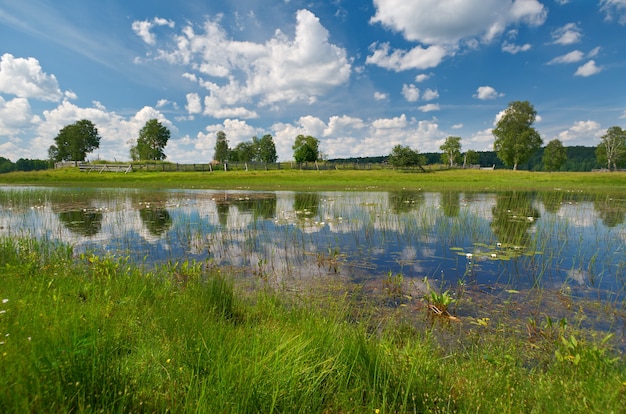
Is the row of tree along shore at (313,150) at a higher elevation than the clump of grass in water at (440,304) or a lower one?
higher

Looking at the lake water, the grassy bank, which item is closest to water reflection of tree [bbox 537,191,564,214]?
the lake water

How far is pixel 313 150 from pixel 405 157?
36.8 meters

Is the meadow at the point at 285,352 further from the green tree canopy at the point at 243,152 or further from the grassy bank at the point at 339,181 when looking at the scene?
the green tree canopy at the point at 243,152

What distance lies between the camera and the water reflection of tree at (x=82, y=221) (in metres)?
11.4

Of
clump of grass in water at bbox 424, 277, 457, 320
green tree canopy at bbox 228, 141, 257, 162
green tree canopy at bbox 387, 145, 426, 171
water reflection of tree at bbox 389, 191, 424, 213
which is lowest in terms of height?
clump of grass in water at bbox 424, 277, 457, 320

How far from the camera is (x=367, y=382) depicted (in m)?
2.65

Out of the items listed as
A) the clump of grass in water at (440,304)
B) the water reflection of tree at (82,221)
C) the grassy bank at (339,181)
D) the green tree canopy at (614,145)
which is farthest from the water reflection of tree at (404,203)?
the green tree canopy at (614,145)

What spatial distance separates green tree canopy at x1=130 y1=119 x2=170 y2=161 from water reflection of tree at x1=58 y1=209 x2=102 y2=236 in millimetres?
95279

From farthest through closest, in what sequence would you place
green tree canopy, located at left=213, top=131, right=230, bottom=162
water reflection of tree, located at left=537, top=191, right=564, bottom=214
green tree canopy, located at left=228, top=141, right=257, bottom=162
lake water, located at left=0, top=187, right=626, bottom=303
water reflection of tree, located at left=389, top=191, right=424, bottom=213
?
green tree canopy, located at left=228, top=141, right=257, bottom=162 < green tree canopy, located at left=213, top=131, right=230, bottom=162 < water reflection of tree, located at left=389, top=191, right=424, bottom=213 < water reflection of tree, located at left=537, top=191, right=564, bottom=214 < lake water, located at left=0, top=187, right=626, bottom=303

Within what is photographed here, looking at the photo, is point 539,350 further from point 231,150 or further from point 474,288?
point 231,150

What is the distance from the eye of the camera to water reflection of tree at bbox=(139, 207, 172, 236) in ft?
37.9

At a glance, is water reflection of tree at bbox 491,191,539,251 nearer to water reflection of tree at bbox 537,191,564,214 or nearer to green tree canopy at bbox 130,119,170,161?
water reflection of tree at bbox 537,191,564,214

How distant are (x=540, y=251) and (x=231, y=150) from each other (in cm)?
13325

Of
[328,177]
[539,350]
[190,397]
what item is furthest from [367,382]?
[328,177]
